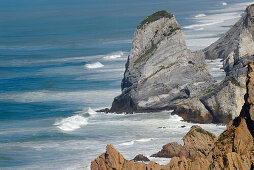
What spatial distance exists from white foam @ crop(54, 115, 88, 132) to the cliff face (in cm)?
308

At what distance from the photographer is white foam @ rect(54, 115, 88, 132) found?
60.7 m

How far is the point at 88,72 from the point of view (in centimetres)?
9212

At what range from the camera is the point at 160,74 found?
63562 millimetres

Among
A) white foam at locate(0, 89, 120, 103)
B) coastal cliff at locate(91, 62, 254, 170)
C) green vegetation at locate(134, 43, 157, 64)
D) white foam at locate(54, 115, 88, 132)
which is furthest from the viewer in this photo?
white foam at locate(0, 89, 120, 103)

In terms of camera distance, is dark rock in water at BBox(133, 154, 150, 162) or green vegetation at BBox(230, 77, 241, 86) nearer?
dark rock in water at BBox(133, 154, 150, 162)

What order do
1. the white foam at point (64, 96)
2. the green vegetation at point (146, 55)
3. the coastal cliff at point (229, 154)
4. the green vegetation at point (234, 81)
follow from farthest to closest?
the white foam at point (64, 96), the green vegetation at point (146, 55), the green vegetation at point (234, 81), the coastal cliff at point (229, 154)

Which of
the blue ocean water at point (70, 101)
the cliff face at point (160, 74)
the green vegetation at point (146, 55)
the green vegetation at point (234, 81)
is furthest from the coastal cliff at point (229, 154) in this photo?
the green vegetation at point (146, 55)

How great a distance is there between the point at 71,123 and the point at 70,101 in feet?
36.5

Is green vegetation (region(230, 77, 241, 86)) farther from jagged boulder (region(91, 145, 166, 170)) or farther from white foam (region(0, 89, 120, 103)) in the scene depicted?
jagged boulder (region(91, 145, 166, 170))

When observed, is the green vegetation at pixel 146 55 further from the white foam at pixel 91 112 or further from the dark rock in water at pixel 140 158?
the dark rock in water at pixel 140 158

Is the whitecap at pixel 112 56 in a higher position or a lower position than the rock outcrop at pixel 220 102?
higher

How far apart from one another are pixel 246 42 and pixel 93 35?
78.3 metres

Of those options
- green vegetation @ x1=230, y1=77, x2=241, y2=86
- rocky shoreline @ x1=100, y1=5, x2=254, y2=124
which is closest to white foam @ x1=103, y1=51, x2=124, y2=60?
rocky shoreline @ x1=100, y1=5, x2=254, y2=124

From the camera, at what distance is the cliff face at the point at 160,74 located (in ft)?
207
